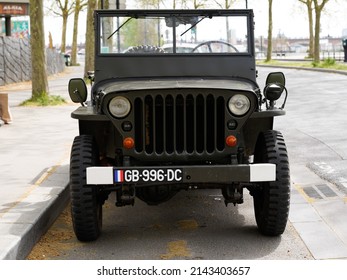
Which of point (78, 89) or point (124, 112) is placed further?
point (78, 89)

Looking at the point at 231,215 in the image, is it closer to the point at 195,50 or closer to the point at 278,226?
the point at 278,226

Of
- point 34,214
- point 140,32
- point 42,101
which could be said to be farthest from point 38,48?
point 34,214

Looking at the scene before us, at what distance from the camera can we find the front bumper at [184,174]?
5.23 meters

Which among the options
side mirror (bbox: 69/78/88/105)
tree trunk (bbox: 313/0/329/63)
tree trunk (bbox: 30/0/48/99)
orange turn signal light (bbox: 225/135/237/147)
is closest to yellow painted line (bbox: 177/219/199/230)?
orange turn signal light (bbox: 225/135/237/147)

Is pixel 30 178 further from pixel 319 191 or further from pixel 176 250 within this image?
pixel 319 191

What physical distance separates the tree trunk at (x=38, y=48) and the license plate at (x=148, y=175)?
525 inches

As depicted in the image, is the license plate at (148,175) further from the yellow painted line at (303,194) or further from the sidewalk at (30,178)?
the yellow painted line at (303,194)

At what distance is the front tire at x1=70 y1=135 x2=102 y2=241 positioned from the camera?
5.36 m

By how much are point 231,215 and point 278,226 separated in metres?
1.01

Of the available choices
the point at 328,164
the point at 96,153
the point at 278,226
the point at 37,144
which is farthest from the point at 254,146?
the point at 37,144

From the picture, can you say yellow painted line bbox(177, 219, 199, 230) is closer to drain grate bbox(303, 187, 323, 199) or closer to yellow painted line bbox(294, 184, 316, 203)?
yellow painted line bbox(294, 184, 316, 203)

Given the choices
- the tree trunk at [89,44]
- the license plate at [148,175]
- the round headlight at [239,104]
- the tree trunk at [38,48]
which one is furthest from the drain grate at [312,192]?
the tree trunk at [89,44]

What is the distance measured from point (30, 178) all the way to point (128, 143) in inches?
99.3

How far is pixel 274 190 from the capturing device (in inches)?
212
